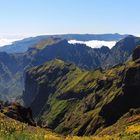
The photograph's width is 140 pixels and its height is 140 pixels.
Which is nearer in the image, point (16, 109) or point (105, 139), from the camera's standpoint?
point (105, 139)

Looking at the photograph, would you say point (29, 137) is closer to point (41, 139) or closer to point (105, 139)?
point (41, 139)

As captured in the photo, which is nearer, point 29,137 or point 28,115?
point 29,137

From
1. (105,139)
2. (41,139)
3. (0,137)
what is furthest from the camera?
(105,139)

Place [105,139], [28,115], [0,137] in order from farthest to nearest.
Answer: [28,115] → [105,139] → [0,137]

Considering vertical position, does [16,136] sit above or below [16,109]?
above

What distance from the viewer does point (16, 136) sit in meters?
26.3

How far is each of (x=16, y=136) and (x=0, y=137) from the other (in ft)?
5.30

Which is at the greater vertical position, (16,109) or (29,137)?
(29,137)

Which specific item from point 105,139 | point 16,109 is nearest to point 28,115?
point 16,109

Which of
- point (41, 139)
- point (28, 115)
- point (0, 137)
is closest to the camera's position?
point (0, 137)

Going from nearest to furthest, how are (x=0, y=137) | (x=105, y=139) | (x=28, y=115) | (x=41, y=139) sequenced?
(x=0, y=137)
(x=41, y=139)
(x=105, y=139)
(x=28, y=115)

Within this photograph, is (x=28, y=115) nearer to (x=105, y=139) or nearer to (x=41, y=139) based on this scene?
(x=105, y=139)

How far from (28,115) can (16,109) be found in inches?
193

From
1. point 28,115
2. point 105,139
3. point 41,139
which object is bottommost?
point 28,115
